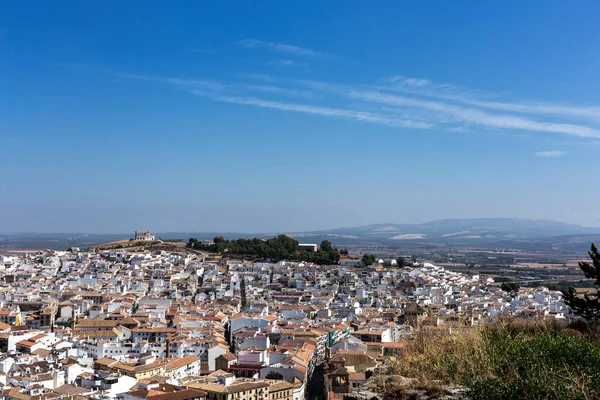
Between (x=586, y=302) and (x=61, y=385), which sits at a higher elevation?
(x=586, y=302)

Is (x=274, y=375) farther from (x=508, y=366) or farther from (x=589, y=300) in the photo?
(x=508, y=366)

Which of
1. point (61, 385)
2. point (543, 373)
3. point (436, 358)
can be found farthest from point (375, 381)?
point (61, 385)

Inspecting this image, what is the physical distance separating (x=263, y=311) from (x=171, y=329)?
5569mm

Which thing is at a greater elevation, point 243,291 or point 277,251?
point 277,251

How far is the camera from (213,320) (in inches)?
993

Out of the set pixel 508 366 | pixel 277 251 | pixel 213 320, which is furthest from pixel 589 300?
pixel 277 251

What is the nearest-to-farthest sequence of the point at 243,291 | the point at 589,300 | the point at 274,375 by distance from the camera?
the point at 589,300 < the point at 274,375 < the point at 243,291

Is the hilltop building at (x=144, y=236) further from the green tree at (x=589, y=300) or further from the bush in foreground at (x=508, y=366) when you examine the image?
the bush in foreground at (x=508, y=366)

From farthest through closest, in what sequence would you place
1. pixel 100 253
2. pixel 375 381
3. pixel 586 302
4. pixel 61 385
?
pixel 100 253
pixel 61 385
pixel 586 302
pixel 375 381

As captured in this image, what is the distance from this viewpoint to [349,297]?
32531mm

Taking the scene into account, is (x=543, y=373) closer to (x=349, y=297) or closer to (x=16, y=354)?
(x=16, y=354)

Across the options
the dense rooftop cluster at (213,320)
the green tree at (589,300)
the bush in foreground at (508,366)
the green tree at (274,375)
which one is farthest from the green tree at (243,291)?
the bush in foreground at (508,366)

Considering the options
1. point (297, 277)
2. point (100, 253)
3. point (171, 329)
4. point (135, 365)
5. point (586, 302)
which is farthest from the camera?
point (100, 253)

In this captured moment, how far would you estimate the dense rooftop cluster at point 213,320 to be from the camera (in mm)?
15359
